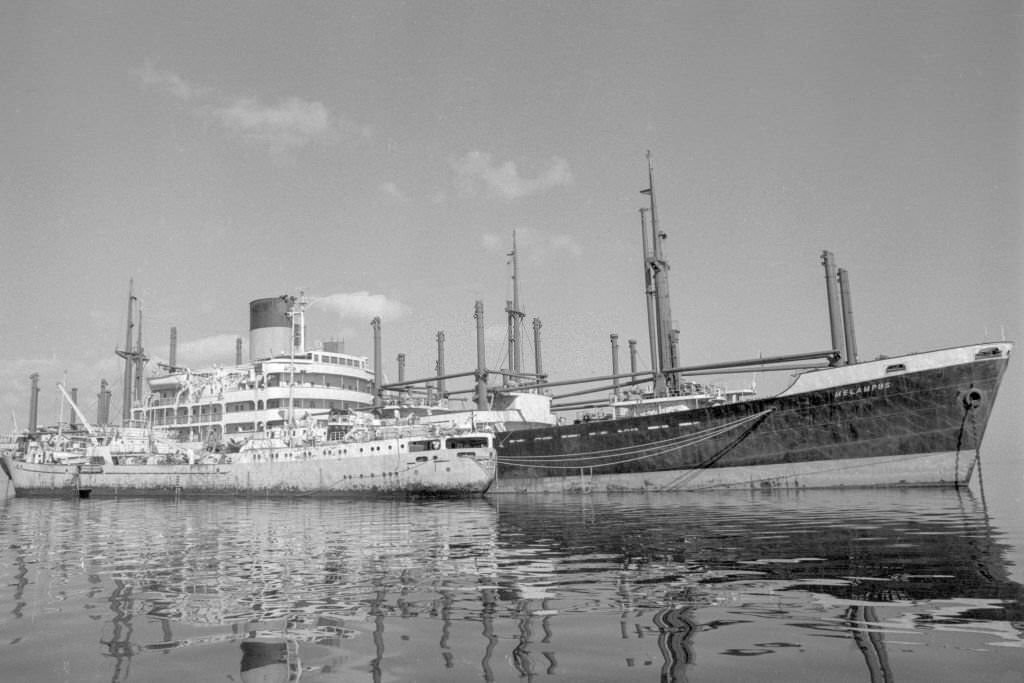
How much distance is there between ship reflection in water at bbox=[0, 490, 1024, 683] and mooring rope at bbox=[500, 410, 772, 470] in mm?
16391

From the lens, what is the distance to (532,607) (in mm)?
7145

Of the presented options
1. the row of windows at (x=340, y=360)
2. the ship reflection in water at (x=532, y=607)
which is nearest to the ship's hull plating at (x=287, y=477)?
the row of windows at (x=340, y=360)

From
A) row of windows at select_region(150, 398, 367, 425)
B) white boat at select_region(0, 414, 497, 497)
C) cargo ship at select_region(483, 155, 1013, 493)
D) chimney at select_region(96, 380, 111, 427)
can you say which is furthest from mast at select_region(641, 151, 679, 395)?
chimney at select_region(96, 380, 111, 427)

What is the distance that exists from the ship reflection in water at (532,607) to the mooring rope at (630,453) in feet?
53.8

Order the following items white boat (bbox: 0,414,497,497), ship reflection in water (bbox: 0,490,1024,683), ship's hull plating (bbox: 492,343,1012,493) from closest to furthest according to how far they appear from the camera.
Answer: ship reflection in water (bbox: 0,490,1024,683), ship's hull plating (bbox: 492,343,1012,493), white boat (bbox: 0,414,497,497)

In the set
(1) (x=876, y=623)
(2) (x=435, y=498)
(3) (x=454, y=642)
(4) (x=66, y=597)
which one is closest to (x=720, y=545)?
(1) (x=876, y=623)

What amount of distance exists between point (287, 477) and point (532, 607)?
3543 cm

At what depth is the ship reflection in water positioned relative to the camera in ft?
16.6

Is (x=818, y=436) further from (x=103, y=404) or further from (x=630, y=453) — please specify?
(x=103, y=404)

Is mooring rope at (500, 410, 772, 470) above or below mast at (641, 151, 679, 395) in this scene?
below

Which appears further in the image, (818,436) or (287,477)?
(287,477)

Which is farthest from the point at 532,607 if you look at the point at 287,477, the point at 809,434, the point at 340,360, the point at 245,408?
the point at 340,360

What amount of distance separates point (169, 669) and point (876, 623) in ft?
18.9

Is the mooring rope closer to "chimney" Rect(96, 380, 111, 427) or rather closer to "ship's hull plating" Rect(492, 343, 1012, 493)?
"ship's hull plating" Rect(492, 343, 1012, 493)
